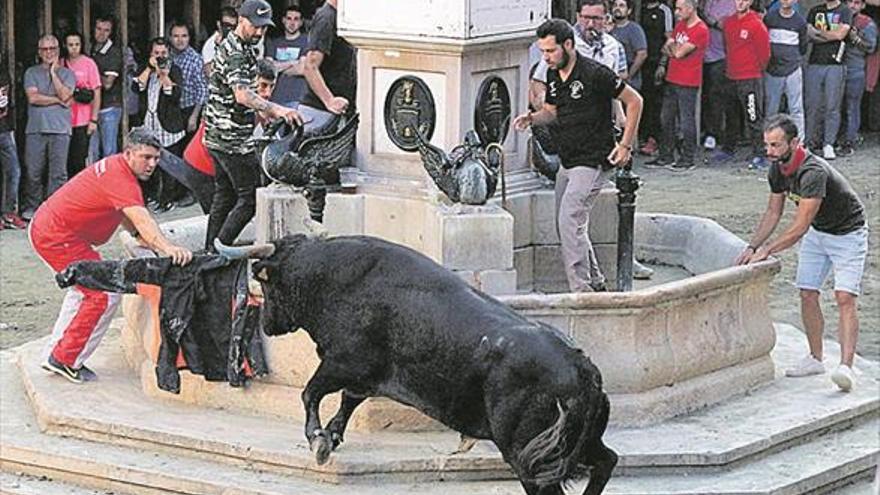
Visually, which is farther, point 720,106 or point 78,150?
point 720,106

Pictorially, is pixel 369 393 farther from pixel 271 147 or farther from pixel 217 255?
pixel 271 147

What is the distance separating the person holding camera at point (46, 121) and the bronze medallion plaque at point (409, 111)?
20.0 ft

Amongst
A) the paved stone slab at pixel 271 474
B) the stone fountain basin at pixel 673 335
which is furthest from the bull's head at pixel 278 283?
the stone fountain basin at pixel 673 335

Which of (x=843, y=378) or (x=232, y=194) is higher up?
(x=232, y=194)

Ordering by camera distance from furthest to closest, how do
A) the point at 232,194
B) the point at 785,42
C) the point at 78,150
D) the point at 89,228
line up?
the point at 785,42
the point at 78,150
the point at 232,194
the point at 89,228

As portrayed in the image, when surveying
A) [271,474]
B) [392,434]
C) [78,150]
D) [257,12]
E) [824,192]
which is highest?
[257,12]

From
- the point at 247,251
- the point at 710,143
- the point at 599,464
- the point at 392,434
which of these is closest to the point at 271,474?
the point at 392,434

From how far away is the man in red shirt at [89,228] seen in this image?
12750 mm

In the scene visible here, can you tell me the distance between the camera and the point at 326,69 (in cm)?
1488

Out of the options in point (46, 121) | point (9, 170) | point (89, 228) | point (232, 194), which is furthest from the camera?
point (46, 121)

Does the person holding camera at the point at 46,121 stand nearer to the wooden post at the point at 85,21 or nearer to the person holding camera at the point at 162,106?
the wooden post at the point at 85,21

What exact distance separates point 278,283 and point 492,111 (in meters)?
2.47

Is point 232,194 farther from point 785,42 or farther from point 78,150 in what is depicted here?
point 785,42

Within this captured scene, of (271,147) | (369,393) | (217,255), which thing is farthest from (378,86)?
(369,393)
